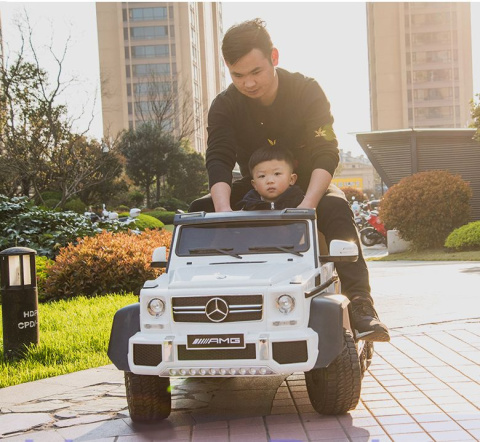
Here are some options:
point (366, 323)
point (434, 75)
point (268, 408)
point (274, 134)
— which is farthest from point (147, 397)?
point (434, 75)

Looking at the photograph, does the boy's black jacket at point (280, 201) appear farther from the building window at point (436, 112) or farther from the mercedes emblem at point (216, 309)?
the building window at point (436, 112)

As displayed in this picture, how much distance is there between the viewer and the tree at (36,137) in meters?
24.1

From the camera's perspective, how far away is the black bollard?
6.69 metres

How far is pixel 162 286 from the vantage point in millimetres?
4223

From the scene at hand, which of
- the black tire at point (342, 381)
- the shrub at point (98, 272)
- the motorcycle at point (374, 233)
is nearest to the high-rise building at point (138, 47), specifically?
the motorcycle at point (374, 233)

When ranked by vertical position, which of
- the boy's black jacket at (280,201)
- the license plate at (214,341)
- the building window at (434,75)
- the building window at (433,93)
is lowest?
the license plate at (214,341)

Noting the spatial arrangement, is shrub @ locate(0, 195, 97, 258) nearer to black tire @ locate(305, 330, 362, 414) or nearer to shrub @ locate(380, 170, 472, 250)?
black tire @ locate(305, 330, 362, 414)

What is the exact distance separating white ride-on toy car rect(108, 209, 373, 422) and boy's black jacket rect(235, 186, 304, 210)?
1.81ft

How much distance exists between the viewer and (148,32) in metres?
99.9

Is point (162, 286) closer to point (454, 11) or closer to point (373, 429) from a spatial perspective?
point (373, 429)

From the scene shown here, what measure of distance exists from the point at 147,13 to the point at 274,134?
326 ft

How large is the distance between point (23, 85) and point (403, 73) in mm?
79240

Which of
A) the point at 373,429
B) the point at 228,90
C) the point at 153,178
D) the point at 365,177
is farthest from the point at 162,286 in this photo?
the point at 365,177

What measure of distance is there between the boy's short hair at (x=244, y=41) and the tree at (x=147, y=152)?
46.5 m
